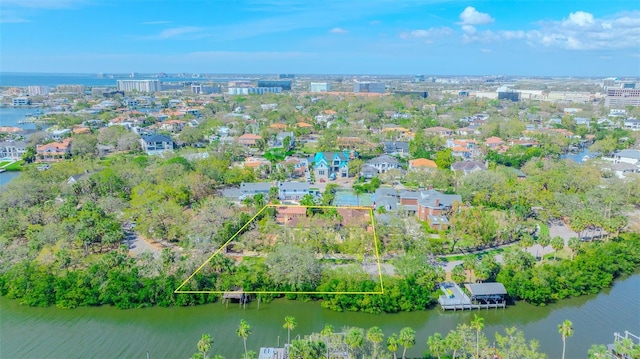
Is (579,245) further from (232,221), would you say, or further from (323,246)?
(232,221)

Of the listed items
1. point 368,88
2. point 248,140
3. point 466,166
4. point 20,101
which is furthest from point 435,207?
point 368,88

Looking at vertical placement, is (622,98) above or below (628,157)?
above

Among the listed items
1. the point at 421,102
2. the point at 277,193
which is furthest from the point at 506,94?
the point at 277,193

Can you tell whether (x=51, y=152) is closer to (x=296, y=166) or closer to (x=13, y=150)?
(x=13, y=150)

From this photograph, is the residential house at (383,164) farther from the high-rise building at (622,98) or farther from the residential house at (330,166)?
the high-rise building at (622,98)

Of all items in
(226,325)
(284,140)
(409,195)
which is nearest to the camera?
(226,325)

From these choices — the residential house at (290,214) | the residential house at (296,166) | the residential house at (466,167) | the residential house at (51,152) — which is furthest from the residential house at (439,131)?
the residential house at (51,152)
